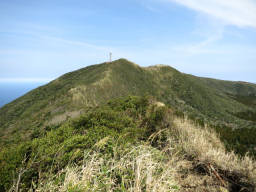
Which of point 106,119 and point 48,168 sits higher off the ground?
point 106,119

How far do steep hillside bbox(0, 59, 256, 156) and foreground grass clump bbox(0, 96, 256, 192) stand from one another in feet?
35.7

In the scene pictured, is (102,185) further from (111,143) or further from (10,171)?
(10,171)

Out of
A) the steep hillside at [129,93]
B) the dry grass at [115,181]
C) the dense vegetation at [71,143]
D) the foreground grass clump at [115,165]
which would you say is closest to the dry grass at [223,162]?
the foreground grass clump at [115,165]

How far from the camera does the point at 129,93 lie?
1039 inches

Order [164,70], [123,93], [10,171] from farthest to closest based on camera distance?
[164,70], [123,93], [10,171]

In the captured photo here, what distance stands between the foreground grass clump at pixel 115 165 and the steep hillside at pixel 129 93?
35.7 ft

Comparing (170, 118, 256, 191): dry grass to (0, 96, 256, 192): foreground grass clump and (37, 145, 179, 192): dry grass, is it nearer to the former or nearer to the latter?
(0, 96, 256, 192): foreground grass clump

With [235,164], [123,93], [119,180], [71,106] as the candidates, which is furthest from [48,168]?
[123,93]

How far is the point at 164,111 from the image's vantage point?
24.6 ft

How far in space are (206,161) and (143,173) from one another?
2.47 metres

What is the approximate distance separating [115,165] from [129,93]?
77.2ft

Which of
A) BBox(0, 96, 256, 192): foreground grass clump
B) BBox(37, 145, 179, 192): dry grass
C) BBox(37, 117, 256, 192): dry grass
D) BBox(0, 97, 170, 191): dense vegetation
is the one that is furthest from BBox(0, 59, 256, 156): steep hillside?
BBox(37, 145, 179, 192): dry grass

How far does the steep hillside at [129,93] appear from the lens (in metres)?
17.9

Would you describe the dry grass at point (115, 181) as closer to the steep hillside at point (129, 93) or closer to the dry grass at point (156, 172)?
the dry grass at point (156, 172)
